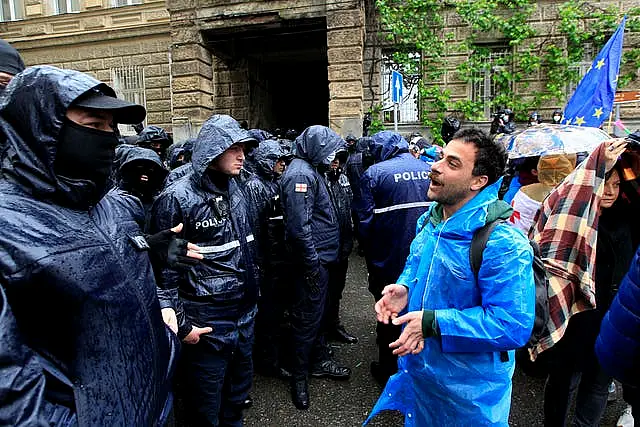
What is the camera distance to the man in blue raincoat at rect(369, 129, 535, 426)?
5.98ft

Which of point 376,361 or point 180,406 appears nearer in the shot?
point 180,406

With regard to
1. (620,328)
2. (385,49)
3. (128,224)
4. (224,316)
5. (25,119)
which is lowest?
(224,316)

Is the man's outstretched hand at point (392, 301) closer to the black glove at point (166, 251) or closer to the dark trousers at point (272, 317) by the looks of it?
the black glove at point (166, 251)

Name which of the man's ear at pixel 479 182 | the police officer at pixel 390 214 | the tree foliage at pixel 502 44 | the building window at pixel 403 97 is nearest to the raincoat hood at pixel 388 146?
the police officer at pixel 390 214

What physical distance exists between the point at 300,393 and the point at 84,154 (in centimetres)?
290

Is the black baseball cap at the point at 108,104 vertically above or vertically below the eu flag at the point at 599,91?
below

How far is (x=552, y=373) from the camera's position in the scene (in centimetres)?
281

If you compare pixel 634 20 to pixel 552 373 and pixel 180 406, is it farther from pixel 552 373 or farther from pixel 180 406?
pixel 180 406

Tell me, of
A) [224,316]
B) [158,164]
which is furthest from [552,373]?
[158,164]

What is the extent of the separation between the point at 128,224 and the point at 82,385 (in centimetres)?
59

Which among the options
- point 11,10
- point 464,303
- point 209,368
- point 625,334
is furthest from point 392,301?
point 11,10

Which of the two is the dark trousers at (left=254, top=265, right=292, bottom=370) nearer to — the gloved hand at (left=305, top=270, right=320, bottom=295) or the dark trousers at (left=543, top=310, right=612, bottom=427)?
the gloved hand at (left=305, top=270, right=320, bottom=295)

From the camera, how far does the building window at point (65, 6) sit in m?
15.7

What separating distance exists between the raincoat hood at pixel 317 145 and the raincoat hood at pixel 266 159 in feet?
3.30
